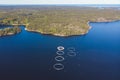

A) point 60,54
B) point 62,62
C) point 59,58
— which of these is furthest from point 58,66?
point 60,54

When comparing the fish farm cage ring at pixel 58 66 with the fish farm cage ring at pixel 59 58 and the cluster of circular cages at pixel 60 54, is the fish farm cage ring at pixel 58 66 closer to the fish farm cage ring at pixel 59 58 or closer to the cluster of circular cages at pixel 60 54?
the cluster of circular cages at pixel 60 54

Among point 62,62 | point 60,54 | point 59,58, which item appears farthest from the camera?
point 60,54

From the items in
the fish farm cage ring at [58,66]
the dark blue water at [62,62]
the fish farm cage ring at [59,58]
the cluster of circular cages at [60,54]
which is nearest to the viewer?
the dark blue water at [62,62]

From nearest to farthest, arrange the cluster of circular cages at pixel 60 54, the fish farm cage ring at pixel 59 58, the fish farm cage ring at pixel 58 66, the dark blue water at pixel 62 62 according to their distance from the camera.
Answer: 1. the dark blue water at pixel 62 62
2. the fish farm cage ring at pixel 58 66
3. the cluster of circular cages at pixel 60 54
4. the fish farm cage ring at pixel 59 58

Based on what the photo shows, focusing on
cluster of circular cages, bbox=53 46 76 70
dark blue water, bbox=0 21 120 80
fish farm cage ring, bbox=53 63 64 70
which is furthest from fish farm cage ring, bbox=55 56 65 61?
fish farm cage ring, bbox=53 63 64 70

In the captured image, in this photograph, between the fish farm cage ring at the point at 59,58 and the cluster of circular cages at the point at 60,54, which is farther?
the fish farm cage ring at the point at 59,58

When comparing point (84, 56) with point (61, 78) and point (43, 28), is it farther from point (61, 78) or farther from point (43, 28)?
point (43, 28)

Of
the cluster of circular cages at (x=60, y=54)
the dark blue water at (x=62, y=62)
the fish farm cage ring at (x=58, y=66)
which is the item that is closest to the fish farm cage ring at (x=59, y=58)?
the cluster of circular cages at (x=60, y=54)

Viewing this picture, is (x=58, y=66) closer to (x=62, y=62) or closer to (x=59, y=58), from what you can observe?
(x=62, y=62)
